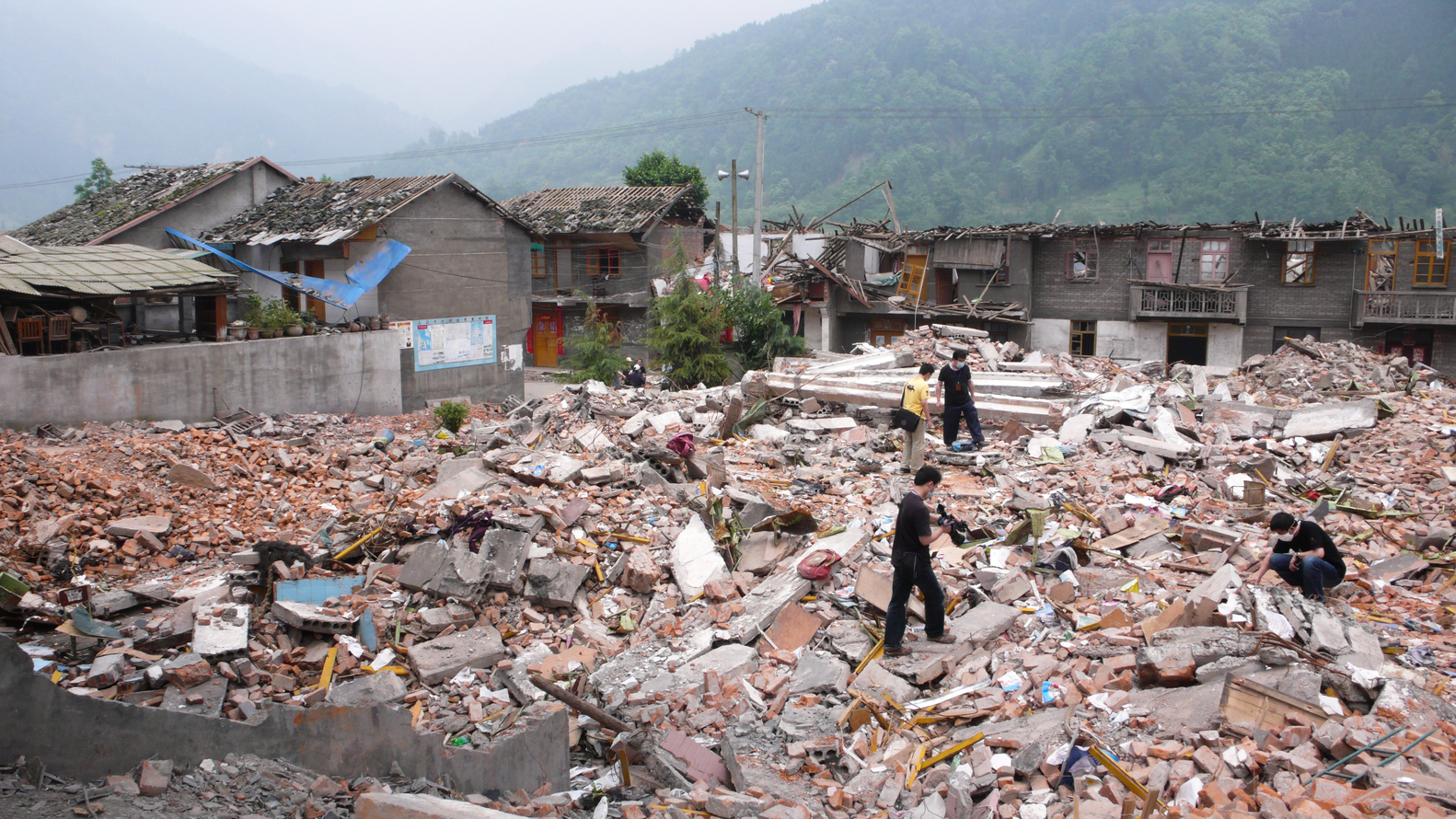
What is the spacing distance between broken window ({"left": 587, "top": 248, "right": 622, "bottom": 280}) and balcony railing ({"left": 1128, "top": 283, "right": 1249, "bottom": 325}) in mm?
15719

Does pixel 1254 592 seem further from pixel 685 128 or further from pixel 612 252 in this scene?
pixel 685 128

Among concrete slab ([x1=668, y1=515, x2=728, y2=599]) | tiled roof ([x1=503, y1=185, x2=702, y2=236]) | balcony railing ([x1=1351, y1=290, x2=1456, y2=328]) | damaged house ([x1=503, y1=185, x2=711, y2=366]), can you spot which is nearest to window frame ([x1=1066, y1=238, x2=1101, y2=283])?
balcony railing ([x1=1351, y1=290, x2=1456, y2=328])

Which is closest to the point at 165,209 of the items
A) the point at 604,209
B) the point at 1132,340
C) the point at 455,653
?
the point at 604,209

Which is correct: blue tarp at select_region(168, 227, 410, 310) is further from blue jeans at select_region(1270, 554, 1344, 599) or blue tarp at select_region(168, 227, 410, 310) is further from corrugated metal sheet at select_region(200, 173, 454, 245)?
blue jeans at select_region(1270, 554, 1344, 599)

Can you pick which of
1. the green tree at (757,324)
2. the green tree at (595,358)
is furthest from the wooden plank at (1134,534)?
the green tree at (757,324)

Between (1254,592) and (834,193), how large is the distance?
58477mm

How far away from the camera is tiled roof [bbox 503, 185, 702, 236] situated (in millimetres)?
27734

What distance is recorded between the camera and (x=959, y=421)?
1034cm

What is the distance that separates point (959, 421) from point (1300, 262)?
1837cm

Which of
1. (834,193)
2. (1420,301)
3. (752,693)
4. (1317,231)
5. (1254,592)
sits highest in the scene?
(834,193)

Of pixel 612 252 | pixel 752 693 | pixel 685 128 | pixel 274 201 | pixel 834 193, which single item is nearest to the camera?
pixel 752 693

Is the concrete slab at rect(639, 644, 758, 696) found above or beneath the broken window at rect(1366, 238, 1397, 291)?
beneath

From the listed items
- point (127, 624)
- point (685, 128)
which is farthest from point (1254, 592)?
point (685, 128)

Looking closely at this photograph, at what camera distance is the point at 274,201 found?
20.8 m
